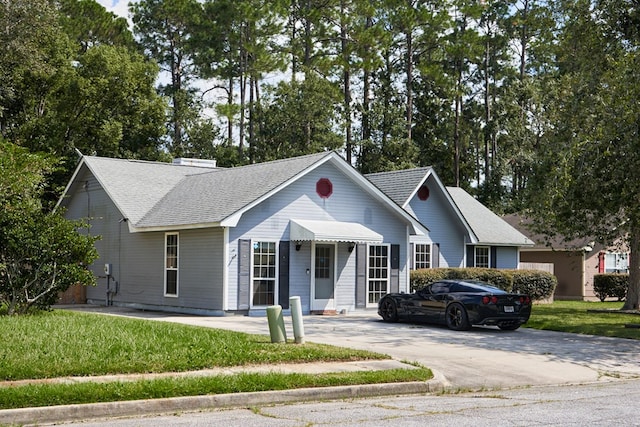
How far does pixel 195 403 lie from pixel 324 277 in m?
16.3

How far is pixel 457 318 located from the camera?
72.3 ft

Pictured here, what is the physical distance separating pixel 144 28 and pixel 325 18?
37.1 feet

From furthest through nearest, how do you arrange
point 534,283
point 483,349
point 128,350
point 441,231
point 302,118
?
point 302,118 → point 534,283 → point 441,231 → point 483,349 → point 128,350

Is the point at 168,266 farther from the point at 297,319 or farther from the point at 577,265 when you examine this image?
the point at 577,265

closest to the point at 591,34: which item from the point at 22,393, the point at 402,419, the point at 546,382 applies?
the point at 546,382

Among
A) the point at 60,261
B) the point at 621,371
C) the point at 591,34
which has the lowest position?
the point at 621,371

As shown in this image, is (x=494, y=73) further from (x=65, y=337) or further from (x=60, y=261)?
(x=65, y=337)

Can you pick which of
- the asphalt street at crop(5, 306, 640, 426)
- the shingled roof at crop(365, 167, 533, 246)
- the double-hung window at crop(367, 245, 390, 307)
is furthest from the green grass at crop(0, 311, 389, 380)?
the shingled roof at crop(365, 167, 533, 246)

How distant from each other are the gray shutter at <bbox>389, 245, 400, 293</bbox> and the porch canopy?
6.57ft

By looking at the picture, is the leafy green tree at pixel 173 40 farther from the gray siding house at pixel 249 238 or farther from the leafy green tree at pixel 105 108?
the gray siding house at pixel 249 238

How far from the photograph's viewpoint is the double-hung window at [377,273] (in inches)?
1116

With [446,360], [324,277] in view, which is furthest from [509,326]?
[446,360]

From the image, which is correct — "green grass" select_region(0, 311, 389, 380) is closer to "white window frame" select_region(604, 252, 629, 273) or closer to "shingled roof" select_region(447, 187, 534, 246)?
"shingled roof" select_region(447, 187, 534, 246)

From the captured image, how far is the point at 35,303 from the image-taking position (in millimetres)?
21234
